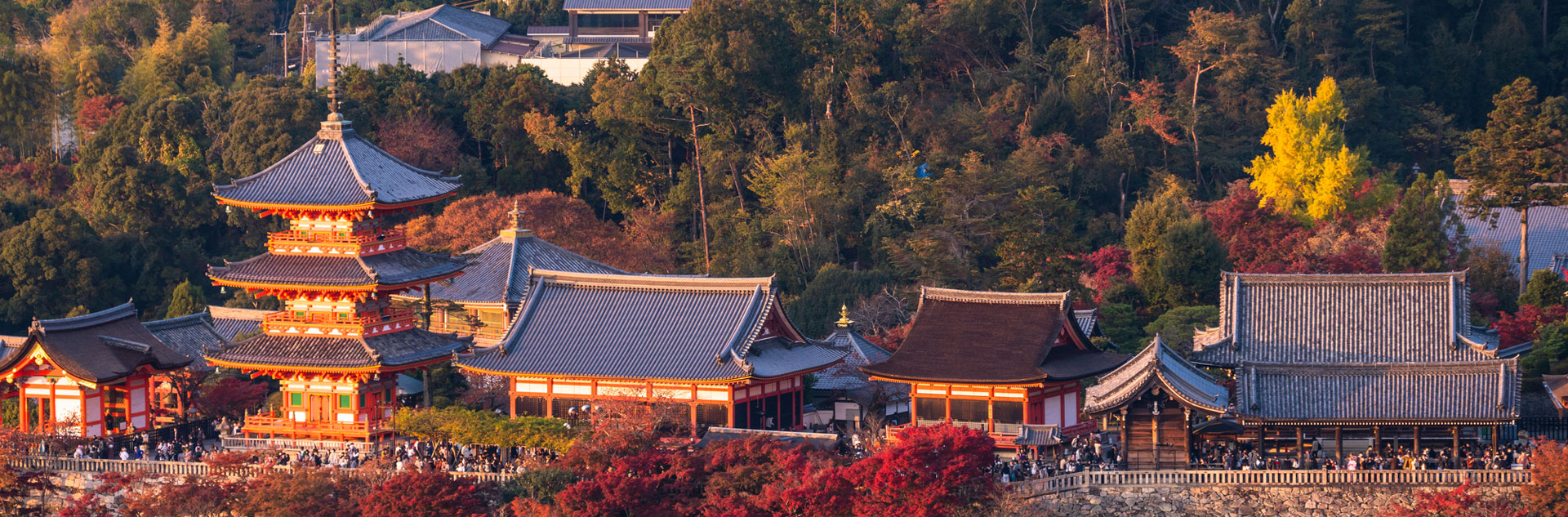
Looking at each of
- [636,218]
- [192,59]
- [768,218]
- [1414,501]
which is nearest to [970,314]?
[1414,501]

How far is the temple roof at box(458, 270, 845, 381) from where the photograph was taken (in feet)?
168

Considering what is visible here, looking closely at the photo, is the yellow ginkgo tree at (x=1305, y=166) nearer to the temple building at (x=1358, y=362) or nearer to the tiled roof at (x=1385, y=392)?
the temple building at (x=1358, y=362)

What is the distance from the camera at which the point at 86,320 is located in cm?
5353

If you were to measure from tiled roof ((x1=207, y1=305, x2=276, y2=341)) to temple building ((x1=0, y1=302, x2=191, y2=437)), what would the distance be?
7620mm

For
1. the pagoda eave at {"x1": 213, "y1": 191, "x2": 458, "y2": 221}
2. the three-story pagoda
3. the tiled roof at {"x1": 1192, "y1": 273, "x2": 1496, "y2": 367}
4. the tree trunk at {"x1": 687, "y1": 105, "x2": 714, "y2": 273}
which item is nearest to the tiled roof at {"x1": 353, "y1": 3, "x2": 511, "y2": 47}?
the tree trunk at {"x1": 687, "y1": 105, "x2": 714, "y2": 273}

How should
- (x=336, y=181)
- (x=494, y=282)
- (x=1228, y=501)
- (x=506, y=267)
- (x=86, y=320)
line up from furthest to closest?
1. (x=506, y=267)
2. (x=494, y=282)
3. (x=86, y=320)
4. (x=336, y=181)
5. (x=1228, y=501)

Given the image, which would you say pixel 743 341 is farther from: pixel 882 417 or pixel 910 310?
pixel 910 310

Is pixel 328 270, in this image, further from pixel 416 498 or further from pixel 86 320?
pixel 416 498

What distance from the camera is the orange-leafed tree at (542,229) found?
7162cm

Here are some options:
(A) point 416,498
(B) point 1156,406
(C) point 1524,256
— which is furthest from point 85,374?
(C) point 1524,256

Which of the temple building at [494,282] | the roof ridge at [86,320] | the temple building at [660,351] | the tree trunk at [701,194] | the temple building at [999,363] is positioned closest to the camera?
the temple building at [999,363]

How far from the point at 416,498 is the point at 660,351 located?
924cm

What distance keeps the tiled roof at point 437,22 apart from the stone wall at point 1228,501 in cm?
4854

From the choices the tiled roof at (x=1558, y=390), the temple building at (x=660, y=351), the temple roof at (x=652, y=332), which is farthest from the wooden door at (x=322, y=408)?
the tiled roof at (x=1558, y=390)
